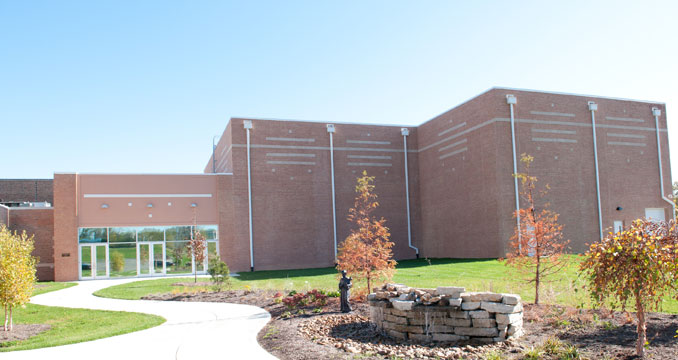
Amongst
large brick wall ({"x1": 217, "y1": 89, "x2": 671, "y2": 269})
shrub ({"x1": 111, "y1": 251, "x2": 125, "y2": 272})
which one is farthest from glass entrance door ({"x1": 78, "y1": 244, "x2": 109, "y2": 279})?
large brick wall ({"x1": 217, "y1": 89, "x2": 671, "y2": 269})

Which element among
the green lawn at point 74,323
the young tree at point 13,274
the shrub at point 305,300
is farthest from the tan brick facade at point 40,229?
the shrub at point 305,300

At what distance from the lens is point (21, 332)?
11.0 meters

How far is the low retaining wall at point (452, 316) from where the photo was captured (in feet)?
25.7

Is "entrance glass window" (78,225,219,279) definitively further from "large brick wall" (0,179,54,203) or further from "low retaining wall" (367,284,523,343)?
"large brick wall" (0,179,54,203)

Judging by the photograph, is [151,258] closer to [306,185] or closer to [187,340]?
[306,185]

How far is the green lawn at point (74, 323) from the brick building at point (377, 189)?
554 inches

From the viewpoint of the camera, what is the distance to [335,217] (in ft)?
105

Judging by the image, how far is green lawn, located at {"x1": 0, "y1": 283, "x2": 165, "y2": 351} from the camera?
9609mm

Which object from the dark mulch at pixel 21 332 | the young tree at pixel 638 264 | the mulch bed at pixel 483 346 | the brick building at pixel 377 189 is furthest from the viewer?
the brick building at pixel 377 189

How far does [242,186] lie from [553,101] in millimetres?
18622

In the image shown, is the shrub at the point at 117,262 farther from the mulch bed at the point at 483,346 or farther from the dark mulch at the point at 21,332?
the mulch bed at the point at 483,346

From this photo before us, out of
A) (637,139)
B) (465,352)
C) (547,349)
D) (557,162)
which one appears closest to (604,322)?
(547,349)

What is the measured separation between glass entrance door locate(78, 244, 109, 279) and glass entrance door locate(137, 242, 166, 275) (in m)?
1.79

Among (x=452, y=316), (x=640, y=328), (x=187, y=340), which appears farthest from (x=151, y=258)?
(x=640, y=328)
